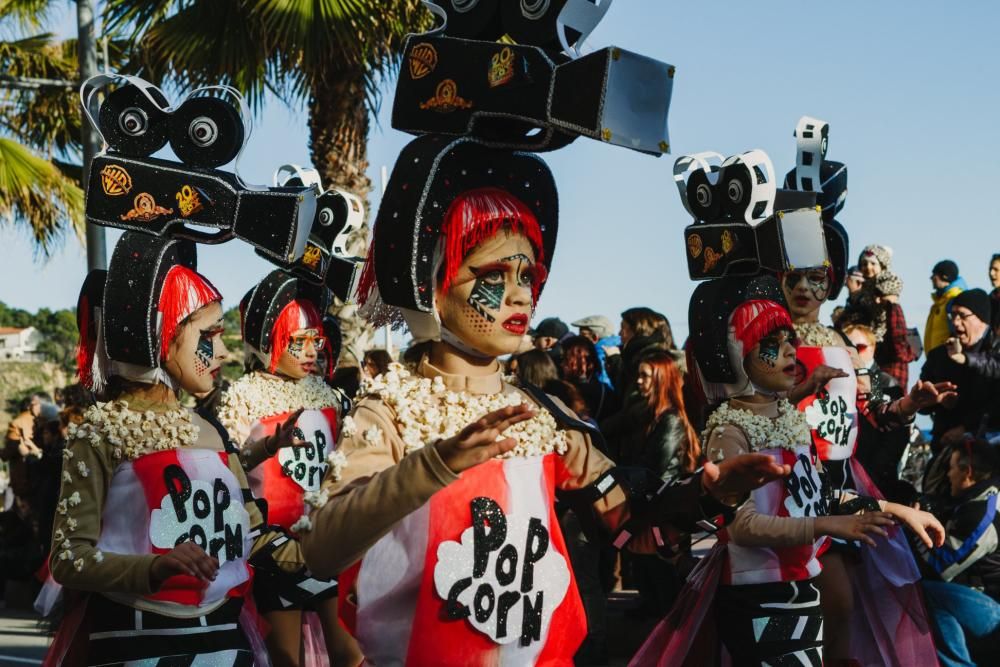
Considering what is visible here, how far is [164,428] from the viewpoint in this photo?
12.9 ft

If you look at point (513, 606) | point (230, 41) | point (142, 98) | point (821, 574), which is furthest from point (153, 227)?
point (230, 41)

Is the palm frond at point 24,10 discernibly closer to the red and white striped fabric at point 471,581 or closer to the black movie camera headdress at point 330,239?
the black movie camera headdress at point 330,239

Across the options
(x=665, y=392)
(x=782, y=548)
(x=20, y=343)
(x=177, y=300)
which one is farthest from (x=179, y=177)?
(x=20, y=343)

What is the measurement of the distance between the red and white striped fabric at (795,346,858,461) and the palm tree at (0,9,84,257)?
9.32 m

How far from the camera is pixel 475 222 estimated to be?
3.06 metres

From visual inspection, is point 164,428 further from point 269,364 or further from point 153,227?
point 269,364

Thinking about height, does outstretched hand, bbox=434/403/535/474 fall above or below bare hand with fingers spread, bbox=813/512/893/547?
above

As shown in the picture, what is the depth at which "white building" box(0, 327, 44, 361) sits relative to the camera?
69.9 m

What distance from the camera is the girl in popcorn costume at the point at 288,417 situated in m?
5.55

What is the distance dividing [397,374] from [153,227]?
1.47 meters

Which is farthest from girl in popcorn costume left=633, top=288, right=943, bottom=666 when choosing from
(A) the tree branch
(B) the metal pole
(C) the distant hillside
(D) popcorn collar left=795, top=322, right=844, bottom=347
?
(C) the distant hillside

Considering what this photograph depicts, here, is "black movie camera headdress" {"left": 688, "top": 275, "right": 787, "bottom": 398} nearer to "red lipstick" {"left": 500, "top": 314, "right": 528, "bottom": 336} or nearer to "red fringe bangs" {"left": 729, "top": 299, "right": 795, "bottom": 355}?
"red fringe bangs" {"left": 729, "top": 299, "right": 795, "bottom": 355}

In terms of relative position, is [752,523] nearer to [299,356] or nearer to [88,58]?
[299,356]

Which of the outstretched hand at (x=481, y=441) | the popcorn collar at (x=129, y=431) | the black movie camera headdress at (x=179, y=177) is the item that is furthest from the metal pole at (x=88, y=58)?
the outstretched hand at (x=481, y=441)
